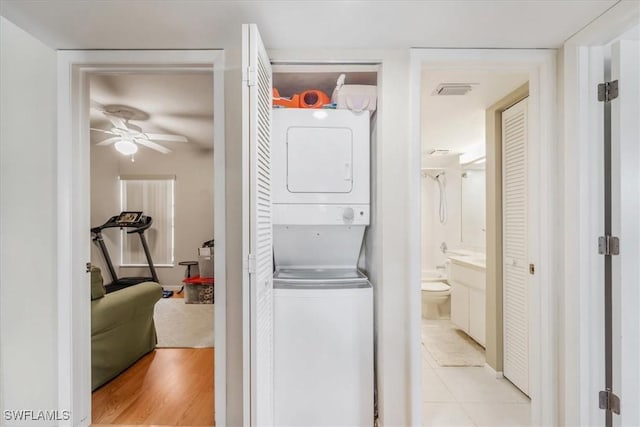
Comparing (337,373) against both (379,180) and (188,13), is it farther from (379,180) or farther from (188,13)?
(188,13)

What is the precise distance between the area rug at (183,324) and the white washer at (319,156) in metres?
2.19

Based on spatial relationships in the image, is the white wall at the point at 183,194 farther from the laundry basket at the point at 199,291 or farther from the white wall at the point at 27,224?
the white wall at the point at 27,224

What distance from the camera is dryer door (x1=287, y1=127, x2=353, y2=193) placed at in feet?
6.21

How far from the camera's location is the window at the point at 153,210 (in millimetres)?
5641

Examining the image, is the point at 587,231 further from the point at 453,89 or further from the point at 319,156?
the point at 319,156

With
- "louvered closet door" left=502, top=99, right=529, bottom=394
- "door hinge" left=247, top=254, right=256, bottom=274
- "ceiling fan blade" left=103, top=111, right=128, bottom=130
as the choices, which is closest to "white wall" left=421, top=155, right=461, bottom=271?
"louvered closet door" left=502, top=99, right=529, bottom=394

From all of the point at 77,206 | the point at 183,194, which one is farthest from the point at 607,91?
the point at 183,194

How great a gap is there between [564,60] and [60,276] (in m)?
3.10

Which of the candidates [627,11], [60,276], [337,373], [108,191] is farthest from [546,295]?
[108,191]

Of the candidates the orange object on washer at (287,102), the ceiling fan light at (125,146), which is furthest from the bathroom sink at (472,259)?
the ceiling fan light at (125,146)

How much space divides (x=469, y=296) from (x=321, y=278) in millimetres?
2030

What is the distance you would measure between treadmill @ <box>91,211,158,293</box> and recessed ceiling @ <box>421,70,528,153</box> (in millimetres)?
4700

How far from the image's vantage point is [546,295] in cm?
180

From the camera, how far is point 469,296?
3193 mm
